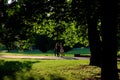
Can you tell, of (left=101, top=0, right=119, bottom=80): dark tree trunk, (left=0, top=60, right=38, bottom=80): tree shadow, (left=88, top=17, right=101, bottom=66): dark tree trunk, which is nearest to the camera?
(left=101, top=0, right=119, bottom=80): dark tree trunk

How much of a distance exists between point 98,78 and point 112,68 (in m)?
3.95

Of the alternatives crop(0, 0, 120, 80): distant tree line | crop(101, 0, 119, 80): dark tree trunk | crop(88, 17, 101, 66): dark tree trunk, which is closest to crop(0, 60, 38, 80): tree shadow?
crop(0, 0, 120, 80): distant tree line

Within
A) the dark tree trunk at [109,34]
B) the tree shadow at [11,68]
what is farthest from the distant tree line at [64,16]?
the tree shadow at [11,68]

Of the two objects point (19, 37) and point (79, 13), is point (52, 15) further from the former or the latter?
point (19, 37)

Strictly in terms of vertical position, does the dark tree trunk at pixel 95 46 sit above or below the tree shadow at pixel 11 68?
above

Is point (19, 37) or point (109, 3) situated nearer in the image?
point (109, 3)

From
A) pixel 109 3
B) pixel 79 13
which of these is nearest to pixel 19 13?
pixel 79 13

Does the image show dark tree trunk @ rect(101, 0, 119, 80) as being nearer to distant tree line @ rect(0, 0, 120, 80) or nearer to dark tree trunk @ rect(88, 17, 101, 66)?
distant tree line @ rect(0, 0, 120, 80)

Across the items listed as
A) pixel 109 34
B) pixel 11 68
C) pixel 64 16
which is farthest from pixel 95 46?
pixel 109 34

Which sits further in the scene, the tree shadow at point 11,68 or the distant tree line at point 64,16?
the tree shadow at point 11,68

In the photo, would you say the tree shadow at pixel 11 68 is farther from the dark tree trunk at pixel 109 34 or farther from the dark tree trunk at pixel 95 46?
the dark tree trunk at pixel 109 34

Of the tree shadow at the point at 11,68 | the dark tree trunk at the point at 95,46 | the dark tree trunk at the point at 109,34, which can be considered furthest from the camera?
the dark tree trunk at the point at 95,46

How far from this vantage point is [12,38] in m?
18.3

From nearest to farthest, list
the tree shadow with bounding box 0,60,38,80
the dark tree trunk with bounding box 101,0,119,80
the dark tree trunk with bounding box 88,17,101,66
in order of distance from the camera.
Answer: the dark tree trunk with bounding box 101,0,119,80, the tree shadow with bounding box 0,60,38,80, the dark tree trunk with bounding box 88,17,101,66
